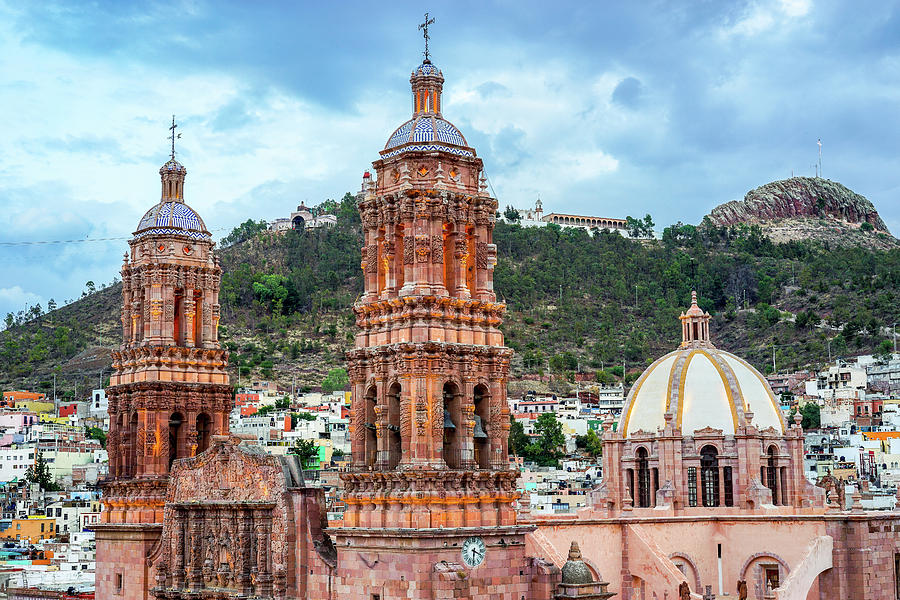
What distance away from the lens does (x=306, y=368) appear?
143 meters

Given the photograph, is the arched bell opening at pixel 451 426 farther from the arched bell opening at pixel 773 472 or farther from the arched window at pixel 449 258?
the arched bell opening at pixel 773 472

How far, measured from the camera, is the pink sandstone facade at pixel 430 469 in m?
25.1

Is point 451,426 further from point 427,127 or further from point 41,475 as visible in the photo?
point 41,475

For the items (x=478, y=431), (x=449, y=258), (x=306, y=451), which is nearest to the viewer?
(x=478, y=431)

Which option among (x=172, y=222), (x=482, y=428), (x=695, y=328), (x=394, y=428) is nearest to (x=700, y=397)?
(x=695, y=328)

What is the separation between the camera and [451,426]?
25688mm

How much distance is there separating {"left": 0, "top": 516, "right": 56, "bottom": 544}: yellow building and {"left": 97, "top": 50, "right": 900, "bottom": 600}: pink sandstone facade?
54.4 m

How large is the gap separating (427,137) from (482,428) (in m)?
6.35

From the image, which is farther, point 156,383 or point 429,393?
point 156,383

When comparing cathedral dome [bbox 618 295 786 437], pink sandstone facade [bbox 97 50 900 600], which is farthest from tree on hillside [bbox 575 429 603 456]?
cathedral dome [bbox 618 295 786 437]

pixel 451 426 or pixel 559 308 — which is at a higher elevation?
pixel 559 308

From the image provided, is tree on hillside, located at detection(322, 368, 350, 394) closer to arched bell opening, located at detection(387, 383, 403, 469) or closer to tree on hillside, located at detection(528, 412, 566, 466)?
tree on hillside, located at detection(528, 412, 566, 466)

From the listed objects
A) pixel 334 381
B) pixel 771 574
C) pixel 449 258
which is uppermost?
pixel 334 381

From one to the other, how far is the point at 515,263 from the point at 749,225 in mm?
52834
